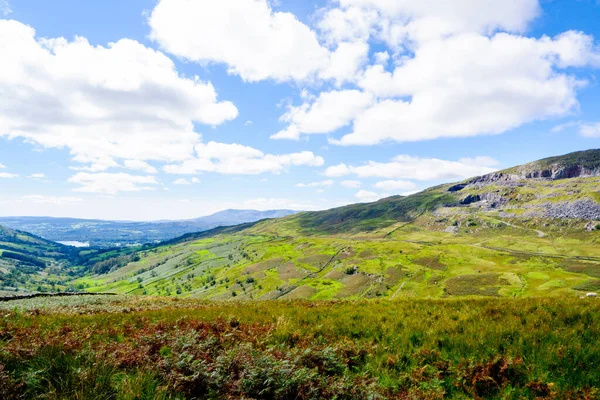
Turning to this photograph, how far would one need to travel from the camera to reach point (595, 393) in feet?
19.5

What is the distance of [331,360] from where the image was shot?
736 cm

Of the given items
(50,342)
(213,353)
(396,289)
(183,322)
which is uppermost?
(50,342)

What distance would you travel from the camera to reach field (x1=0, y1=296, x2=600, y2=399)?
18.2ft

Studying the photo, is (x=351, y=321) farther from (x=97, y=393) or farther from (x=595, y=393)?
(x=97, y=393)

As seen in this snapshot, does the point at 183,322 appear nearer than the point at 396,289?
Yes

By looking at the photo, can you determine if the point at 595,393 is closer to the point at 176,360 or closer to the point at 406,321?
the point at 406,321

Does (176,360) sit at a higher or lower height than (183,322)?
higher

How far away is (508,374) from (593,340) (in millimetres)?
3288

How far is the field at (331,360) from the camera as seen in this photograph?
18.2 feet

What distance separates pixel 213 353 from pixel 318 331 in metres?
3.86

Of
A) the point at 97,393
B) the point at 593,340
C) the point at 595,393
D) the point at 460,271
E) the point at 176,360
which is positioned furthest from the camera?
the point at 460,271

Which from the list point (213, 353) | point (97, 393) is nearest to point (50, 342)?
point (97, 393)

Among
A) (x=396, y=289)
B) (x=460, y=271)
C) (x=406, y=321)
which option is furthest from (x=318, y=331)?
(x=460, y=271)

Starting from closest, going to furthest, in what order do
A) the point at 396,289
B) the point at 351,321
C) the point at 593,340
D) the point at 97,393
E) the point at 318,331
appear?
the point at 97,393
the point at 593,340
the point at 318,331
the point at 351,321
the point at 396,289
